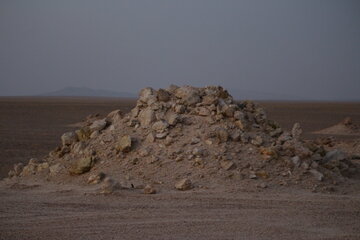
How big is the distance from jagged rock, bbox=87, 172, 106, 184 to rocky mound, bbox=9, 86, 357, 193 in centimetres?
2

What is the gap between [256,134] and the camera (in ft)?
30.9

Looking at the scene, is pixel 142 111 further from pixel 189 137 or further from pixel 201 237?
pixel 201 237

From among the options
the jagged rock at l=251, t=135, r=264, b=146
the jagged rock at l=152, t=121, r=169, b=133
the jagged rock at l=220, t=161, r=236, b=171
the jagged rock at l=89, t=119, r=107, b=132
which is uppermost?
the jagged rock at l=152, t=121, r=169, b=133

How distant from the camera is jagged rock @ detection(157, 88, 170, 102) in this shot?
10094mm

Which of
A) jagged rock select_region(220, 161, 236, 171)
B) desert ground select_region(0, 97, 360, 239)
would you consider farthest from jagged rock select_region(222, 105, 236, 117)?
desert ground select_region(0, 97, 360, 239)

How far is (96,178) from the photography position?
27.7 feet

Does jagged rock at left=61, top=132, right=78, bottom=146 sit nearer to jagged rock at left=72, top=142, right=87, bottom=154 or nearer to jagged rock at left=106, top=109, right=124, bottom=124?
jagged rock at left=72, top=142, right=87, bottom=154

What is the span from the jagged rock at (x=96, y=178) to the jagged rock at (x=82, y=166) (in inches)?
18.6

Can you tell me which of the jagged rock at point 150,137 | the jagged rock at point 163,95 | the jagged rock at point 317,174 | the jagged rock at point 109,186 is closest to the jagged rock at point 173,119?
the jagged rock at point 150,137

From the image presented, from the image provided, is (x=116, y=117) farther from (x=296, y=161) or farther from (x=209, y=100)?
(x=296, y=161)

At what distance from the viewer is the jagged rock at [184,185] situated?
7.88 m

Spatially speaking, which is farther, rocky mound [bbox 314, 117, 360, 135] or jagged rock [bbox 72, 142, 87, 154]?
rocky mound [bbox 314, 117, 360, 135]

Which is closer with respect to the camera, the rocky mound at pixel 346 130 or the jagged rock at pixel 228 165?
the jagged rock at pixel 228 165

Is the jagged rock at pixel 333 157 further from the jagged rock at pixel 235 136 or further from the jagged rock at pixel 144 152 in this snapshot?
the jagged rock at pixel 144 152
